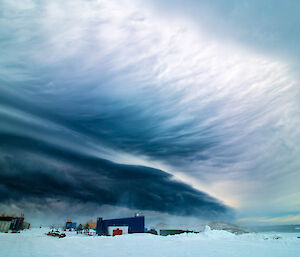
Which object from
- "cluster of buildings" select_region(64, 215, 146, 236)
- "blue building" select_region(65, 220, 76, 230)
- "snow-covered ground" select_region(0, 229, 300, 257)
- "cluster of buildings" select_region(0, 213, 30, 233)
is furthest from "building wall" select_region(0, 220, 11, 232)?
"snow-covered ground" select_region(0, 229, 300, 257)

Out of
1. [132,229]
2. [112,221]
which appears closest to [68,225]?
[112,221]

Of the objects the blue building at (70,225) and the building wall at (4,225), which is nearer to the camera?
the building wall at (4,225)

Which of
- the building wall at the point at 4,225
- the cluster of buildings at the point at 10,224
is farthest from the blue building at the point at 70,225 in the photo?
the building wall at the point at 4,225

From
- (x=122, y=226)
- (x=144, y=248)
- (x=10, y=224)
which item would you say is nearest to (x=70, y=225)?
→ (x=10, y=224)

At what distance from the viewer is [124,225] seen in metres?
78.2

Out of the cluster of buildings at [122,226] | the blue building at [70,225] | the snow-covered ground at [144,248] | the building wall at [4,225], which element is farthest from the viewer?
the blue building at [70,225]

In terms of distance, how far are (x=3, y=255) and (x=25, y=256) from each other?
266 cm

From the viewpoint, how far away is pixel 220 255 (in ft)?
80.4

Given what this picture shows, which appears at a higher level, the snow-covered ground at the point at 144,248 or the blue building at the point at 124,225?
the blue building at the point at 124,225

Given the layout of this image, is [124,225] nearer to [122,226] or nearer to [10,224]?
[122,226]

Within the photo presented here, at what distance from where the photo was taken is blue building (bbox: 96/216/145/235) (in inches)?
2958

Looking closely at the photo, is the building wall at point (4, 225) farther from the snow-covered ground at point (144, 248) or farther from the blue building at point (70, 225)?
the snow-covered ground at point (144, 248)

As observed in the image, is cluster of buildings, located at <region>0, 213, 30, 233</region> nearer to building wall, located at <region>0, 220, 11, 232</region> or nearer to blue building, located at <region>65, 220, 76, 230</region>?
building wall, located at <region>0, 220, 11, 232</region>

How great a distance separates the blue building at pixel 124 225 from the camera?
7512cm
